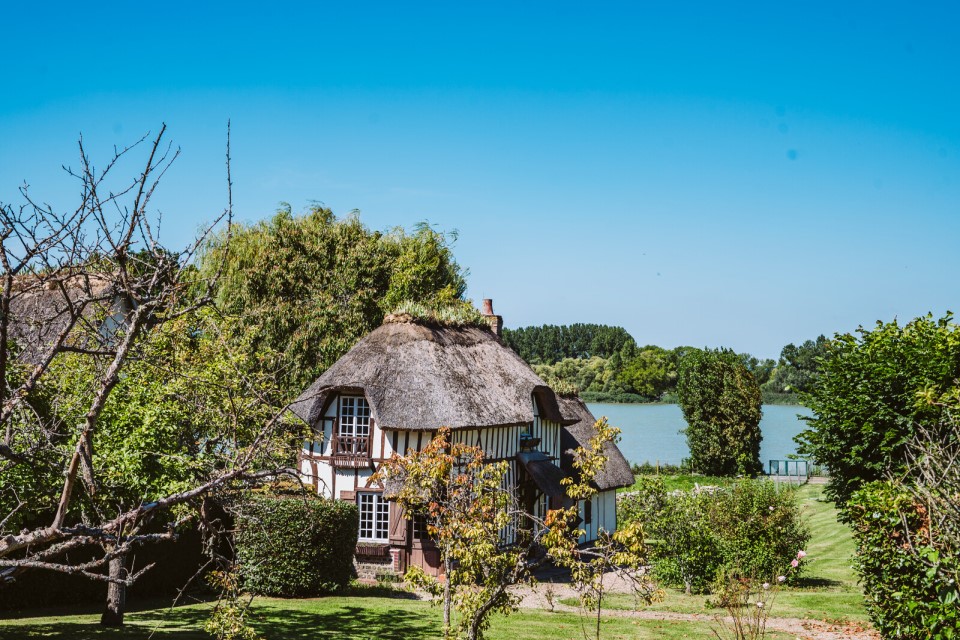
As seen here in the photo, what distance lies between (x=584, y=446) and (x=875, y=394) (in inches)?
620

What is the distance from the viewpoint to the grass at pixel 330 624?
1323 centimetres

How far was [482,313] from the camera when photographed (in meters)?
29.1

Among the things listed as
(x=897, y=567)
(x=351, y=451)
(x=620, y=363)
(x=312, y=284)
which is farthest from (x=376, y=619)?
(x=620, y=363)

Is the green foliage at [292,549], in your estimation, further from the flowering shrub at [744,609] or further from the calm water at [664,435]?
the calm water at [664,435]

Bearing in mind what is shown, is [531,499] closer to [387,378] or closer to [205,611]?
[387,378]

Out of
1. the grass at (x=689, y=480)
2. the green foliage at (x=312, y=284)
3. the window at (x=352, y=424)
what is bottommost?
the grass at (x=689, y=480)

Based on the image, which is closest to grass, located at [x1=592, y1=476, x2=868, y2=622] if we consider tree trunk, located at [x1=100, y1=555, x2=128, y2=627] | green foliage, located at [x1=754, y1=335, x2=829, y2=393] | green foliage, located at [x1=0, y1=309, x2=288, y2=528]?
green foliage, located at [x1=0, y1=309, x2=288, y2=528]

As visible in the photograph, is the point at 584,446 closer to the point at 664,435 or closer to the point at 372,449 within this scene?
the point at 372,449

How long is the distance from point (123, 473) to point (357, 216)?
2320cm

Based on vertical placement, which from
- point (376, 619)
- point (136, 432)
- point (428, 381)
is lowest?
point (376, 619)

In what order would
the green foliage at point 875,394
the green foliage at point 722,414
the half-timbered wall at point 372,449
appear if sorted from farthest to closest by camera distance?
the green foliage at point 722,414
the half-timbered wall at point 372,449
the green foliage at point 875,394

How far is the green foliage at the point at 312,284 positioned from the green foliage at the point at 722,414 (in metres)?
17.7

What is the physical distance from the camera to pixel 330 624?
1495 cm

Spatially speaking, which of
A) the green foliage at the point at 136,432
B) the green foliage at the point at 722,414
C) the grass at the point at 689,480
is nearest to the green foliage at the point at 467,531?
the green foliage at the point at 136,432
